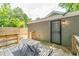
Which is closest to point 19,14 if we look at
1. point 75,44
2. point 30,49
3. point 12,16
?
point 12,16

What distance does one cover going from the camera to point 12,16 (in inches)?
81.5

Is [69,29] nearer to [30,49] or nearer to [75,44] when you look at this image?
[75,44]

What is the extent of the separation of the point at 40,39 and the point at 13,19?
0.55 metres

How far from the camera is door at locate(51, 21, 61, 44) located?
2.04 meters

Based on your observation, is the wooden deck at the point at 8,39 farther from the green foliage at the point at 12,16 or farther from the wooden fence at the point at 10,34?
the green foliage at the point at 12,16

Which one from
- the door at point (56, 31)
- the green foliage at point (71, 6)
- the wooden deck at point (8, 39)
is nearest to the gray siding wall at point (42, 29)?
the door at point (56, 31)

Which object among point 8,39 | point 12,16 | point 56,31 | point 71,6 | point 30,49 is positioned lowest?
point 30,49

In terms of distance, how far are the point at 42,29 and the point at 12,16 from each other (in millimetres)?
533

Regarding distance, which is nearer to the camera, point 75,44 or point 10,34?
point 75,44

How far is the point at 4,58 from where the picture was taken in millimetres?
2064

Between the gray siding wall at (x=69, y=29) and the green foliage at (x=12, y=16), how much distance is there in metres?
0.66

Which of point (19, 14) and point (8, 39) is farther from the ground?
point (19, 14)

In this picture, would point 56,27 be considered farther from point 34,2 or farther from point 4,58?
point 4,58

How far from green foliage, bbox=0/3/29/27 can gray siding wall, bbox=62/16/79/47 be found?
0.66 meters
